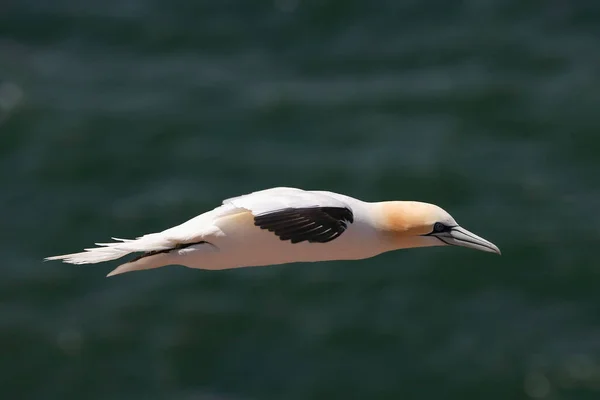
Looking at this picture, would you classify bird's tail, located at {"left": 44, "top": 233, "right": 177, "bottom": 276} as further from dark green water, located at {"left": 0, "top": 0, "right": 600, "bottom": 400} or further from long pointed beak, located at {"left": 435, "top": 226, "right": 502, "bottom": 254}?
dark green water, located at {"left": 0, "top": 0, "right": 600, "bottom": 400}

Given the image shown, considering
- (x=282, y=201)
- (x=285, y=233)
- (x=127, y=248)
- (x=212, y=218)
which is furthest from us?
(x=212, y=218)

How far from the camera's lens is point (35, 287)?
38.2 meters

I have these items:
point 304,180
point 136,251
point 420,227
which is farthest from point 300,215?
point 304,180

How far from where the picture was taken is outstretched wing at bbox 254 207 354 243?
10617 mm

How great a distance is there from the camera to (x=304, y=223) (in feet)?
35.1

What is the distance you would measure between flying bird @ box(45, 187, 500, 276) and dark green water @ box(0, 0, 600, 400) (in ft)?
80.6

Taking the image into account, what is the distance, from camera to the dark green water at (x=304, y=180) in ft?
119

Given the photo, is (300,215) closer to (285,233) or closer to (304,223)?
(304,223)

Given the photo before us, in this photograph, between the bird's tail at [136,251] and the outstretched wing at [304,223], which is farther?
the bird's tail at [136,251]

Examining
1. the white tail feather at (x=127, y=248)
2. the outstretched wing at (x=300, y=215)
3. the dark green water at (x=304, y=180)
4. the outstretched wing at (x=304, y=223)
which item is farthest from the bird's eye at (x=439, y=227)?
the dark green water at (x=304, y=180)

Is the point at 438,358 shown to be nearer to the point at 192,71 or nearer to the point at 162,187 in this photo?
the point at 162,187

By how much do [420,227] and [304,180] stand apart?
27.1 meters

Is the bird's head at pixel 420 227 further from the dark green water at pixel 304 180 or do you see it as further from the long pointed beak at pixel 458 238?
the dark green water at pixel 304 180

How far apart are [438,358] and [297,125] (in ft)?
30.2
